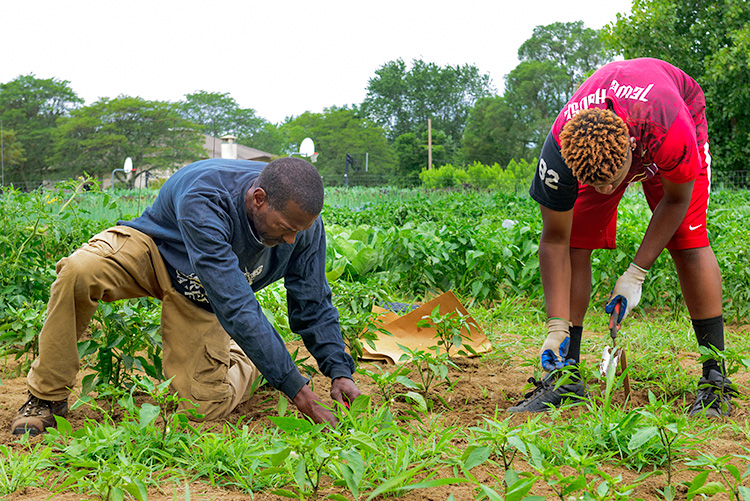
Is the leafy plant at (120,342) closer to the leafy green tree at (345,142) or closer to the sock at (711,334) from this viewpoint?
the sock at (711,334)

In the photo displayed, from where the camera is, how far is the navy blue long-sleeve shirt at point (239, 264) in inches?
70.4

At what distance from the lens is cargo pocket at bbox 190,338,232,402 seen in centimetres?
213

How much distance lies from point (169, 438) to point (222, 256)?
54cm

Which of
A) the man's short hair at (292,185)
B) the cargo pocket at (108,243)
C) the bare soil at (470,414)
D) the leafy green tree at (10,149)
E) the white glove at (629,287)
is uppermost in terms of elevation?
the leafy green tree at (10,149)

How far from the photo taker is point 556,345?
90.4 inches

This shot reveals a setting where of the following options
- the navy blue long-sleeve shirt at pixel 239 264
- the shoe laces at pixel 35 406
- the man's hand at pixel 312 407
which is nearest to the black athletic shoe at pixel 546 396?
the navy blue long-sleeve shirt at pixel 239 264

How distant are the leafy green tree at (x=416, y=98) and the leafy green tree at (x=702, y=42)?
124 ft

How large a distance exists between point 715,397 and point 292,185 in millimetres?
1655

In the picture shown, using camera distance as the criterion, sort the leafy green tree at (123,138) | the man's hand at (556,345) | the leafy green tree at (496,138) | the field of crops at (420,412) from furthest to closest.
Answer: the leafy green tree at (496,138) → the leafy green tree at (123,138) → the man's hand at (556,345) → the field of crops at (420,412)

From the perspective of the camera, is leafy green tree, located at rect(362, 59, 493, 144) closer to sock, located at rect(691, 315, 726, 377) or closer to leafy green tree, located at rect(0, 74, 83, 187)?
leafy green tree, located at rect(0, 74, 83, 187)

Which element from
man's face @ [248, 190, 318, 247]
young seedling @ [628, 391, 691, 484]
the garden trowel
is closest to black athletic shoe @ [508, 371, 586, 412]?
the garden trowel

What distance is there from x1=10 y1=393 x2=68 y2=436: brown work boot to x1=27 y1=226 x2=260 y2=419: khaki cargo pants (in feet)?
0.13

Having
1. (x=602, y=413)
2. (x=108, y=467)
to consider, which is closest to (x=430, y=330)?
(x=602, y=413)

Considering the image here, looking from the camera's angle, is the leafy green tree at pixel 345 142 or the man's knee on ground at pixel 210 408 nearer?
the man's knee on ground at pixel 210 408
